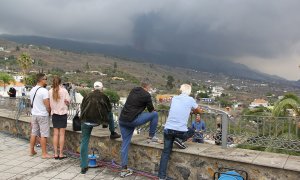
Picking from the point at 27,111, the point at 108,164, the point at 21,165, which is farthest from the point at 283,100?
the point at 27,111

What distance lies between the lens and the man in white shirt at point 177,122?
235 inches

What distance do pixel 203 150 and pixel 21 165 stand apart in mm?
3841

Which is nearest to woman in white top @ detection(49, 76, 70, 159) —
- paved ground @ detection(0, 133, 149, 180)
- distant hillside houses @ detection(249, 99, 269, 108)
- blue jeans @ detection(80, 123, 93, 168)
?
paved ground @ detection(0, 133, 149, 180)

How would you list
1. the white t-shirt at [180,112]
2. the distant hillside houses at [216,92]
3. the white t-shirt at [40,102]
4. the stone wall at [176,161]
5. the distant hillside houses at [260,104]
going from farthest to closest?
the distant hillside houses at [216,92], the distant hillside houses at [260,104], the white t-shirt at [40,102], the white t-shirt at [180,112], the stone wall at [176,161]

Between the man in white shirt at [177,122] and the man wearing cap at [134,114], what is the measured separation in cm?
54

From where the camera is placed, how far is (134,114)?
20.7 ft

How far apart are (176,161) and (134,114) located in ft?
3.79

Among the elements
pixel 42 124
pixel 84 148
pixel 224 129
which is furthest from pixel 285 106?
pixel 42 124

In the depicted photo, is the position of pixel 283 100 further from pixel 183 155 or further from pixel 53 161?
A: pixel 53 161

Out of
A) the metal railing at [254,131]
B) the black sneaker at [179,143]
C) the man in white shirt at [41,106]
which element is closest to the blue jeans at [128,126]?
the black sneaker at [179,143]

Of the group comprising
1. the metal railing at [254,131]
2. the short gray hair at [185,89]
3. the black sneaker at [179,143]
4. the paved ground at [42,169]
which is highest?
the short gray hair at [185,89]

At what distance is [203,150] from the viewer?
619 centimetres

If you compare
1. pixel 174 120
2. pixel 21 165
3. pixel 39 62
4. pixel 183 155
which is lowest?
pixel 21 165

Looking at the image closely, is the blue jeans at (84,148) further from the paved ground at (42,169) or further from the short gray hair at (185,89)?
the short gray hair at (185,89)
